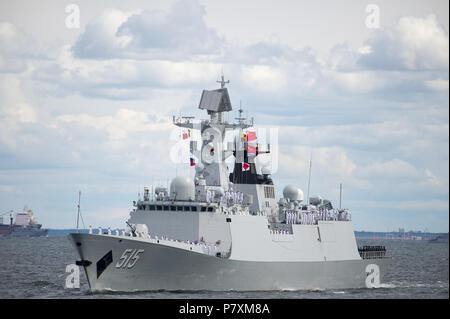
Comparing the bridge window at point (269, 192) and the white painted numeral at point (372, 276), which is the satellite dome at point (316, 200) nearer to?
the bridge window at point (269, 192)

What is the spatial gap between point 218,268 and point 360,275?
14681mm

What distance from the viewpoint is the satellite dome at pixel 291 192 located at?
4706cm

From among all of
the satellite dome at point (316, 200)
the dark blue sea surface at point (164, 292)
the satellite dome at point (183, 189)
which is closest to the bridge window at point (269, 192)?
the satellite dome at point (316, 200)

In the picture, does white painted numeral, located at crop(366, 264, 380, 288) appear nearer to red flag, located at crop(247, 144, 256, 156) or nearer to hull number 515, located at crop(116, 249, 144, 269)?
red flag, located at crop(247, 144, 256, 156)

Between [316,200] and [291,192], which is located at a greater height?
→ [291,192]

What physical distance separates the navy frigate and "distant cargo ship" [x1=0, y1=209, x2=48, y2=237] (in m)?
130

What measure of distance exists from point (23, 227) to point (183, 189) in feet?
455

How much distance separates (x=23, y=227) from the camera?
6698 inches

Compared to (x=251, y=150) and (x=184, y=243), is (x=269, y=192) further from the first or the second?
(x=184, y=243)

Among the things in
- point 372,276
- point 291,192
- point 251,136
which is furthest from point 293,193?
point 372,276

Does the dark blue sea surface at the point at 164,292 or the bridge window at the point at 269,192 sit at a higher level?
the bridge window at the point at 269,192

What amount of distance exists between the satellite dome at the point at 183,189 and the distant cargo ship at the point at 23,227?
13382 centimetres

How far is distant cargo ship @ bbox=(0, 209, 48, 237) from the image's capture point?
547ft

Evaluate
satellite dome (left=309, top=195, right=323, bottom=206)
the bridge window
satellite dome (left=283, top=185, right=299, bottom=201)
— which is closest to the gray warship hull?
the bridge window
